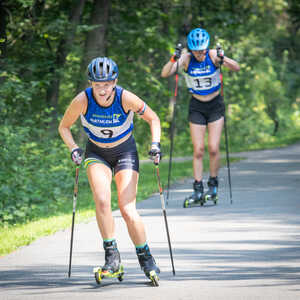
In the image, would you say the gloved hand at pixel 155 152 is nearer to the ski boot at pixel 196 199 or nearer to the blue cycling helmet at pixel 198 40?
the blue cycling helmet at pixel 198 40

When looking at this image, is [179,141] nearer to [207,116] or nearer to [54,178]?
[54,178]

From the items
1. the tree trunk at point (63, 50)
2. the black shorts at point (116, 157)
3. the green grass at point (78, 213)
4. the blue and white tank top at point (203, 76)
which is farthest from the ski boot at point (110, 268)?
the tree trunk at point (63, 50)

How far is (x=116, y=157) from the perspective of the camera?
21.6ft

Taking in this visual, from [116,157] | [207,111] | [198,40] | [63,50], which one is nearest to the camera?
[116,157]

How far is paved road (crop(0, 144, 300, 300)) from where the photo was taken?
5.90m

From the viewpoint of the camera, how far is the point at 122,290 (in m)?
5.98

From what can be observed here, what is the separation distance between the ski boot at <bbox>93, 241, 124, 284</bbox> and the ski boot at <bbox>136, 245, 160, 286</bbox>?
20 centimetres

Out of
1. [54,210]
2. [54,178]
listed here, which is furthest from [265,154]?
[54,210]

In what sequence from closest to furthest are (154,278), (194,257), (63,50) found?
(154,278)
(194,257)
(63,50)

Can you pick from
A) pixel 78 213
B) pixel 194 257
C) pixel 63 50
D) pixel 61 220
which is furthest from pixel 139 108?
pixel 63 50

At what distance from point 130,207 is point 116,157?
52 cm

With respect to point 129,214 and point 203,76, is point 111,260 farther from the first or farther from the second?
point 203,76

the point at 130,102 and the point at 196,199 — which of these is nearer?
the point at 130,102

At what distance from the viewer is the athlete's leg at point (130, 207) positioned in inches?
247
